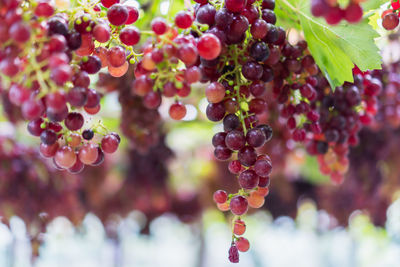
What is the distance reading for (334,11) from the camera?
48 cm

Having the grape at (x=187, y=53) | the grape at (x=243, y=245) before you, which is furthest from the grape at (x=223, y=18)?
the grape at (x=243, y=245)

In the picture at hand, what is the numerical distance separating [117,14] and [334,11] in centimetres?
30

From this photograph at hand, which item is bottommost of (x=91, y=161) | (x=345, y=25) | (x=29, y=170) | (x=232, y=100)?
(x=91, y=161)

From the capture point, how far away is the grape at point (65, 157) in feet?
1.93

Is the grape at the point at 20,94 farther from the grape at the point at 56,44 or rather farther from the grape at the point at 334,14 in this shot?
the grape at the point at 334,14

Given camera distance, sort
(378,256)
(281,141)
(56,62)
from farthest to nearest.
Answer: (378,256), (281,141), (56,62)

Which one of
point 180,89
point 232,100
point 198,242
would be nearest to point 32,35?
point 180,89

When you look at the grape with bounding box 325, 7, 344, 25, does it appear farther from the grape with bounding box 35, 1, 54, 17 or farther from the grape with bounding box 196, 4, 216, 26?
the grape with bounding box 35, 1, 54, 17

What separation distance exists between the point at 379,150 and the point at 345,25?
1293 mm

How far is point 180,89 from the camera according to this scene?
57cm

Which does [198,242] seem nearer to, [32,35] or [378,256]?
[378,256]

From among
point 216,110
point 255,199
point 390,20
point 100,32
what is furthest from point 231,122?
point 390,20

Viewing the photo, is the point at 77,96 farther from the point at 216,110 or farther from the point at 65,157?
the point at 216,110

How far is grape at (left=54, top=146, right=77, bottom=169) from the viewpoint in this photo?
59 centimetres
